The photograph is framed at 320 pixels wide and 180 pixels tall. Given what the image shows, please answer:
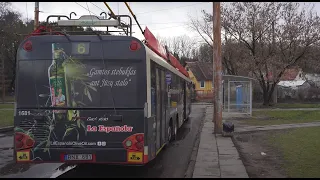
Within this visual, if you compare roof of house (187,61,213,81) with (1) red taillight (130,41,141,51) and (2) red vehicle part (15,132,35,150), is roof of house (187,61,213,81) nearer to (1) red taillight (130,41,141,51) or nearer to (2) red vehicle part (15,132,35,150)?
(1) red taillight (130,41,141,51)

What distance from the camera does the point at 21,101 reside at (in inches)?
273

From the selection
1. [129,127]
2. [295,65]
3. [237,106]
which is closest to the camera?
[129,127]

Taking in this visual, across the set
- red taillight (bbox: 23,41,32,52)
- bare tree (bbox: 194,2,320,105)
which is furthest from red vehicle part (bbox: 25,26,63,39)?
bare tree (bbox: 194,2,320,105)

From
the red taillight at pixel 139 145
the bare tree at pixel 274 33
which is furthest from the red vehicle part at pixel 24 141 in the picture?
the bare tree at pixel 274 33

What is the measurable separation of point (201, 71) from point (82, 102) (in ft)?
219

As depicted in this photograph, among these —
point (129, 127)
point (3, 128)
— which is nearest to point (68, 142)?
point (129, 127)

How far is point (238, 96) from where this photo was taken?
92.4 ft

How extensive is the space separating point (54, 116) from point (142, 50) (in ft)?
6.97

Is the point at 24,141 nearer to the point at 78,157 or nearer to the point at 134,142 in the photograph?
the point at 78,157

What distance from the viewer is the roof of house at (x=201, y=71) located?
238 ft

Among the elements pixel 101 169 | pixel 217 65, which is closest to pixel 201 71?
pixel 217 65

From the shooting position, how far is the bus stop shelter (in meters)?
24.7

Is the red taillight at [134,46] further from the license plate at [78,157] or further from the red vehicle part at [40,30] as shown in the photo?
the license plate at [78,157]

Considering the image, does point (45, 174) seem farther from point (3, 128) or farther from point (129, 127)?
point (3, 128)
